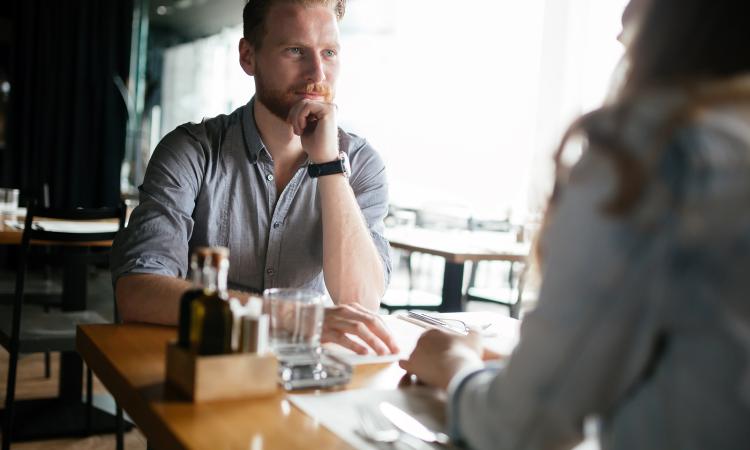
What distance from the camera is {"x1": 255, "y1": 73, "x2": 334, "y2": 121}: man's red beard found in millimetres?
1768

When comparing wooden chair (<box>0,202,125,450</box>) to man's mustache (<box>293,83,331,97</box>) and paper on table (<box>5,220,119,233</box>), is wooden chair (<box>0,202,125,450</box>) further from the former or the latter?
man's mustache (<box>293,83,331,97</box>)

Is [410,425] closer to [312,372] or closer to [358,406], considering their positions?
[358,406]

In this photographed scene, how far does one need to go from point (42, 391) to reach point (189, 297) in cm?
281

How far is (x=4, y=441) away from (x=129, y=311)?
4.58 ft

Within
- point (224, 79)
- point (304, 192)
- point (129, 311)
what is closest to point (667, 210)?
point (129, 311)

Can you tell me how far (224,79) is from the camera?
8.45 m

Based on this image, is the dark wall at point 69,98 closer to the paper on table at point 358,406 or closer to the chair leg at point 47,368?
the chair leg at point 47,368

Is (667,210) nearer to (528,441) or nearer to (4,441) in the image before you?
(528,441)

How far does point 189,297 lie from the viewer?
0.91 m

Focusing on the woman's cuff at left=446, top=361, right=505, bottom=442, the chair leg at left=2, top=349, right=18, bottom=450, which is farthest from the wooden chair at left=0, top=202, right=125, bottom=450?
the woman's cuff at left=446, top=361, right=505, bottom=442

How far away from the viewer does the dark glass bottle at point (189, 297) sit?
0.88 metres

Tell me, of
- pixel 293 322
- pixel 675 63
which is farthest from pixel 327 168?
pixel 675 63

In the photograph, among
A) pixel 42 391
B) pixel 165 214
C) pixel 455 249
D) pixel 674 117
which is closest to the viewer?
pixel 674 117

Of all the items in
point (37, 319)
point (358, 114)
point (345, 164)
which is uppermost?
point (358, 114)
